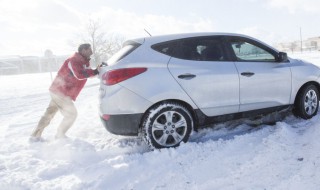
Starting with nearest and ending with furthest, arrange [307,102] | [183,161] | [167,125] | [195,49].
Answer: [183,161]
[167,125]
[195,49]
[307,102]

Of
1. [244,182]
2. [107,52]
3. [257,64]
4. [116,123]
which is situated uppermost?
[107,52]

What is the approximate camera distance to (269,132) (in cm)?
493

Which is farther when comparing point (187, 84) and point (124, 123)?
point (187, 84)

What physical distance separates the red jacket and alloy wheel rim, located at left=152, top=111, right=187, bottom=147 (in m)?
1.61

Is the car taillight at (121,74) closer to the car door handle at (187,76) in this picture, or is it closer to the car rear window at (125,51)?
the car rear window at (125,51)

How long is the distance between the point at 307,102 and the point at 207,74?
7.12ft

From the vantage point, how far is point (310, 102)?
5.65m

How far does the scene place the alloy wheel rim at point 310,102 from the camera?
561 centimetres

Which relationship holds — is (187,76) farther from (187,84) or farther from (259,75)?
(259,75)

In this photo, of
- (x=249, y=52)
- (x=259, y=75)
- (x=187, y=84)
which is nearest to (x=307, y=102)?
(x=259, y=75)

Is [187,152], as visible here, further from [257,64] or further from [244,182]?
[257,64]

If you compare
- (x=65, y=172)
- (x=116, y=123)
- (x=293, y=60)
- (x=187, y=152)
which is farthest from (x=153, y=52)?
(x=293, y=60)

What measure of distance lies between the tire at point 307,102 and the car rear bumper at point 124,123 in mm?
2873

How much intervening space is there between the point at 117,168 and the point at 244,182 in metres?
1.54
